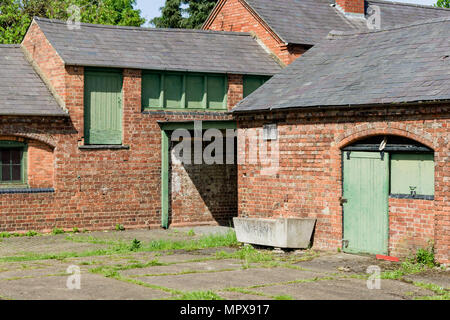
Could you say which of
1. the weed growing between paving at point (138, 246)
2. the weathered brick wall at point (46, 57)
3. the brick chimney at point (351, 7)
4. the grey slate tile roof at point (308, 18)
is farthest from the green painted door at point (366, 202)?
the brick chimney at point (351, 7)

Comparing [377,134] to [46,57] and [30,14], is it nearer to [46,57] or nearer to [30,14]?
[46,57]

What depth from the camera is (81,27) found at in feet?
71.5

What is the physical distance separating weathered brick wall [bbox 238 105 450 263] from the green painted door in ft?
0.60

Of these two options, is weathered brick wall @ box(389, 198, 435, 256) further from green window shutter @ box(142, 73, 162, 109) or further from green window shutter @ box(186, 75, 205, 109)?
green window shutter @ box(142, 73, 162, 109)

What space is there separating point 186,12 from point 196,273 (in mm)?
32322

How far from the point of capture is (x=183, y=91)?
21.6m

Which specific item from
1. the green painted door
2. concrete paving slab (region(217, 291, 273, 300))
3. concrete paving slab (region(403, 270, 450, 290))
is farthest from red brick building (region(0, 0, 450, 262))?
concrete paving slab (region(217, 291, 273, 300))

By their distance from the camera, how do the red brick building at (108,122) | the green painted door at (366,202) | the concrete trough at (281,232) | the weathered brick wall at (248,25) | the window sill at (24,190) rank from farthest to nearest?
the weathered brick wall at (248,25)
the red brick building at (108,122)
the window sill at (24,190)
the concrete trough at (281,232)
the green painted door at (366,202)

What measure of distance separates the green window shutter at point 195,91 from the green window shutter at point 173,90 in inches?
8.6

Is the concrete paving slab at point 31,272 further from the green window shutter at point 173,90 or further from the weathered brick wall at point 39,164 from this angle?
the green window shutter at point 173,90

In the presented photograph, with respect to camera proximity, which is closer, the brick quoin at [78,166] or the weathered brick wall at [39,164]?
the brick quoin at [78,166]

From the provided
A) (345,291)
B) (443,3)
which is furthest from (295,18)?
(443,3)

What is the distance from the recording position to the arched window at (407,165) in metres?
13.9
